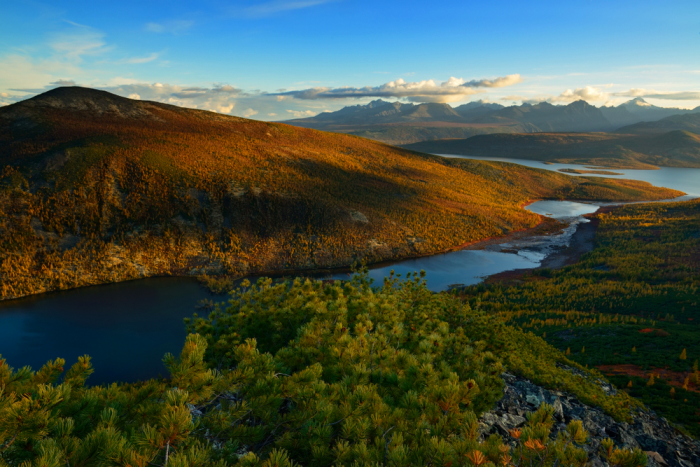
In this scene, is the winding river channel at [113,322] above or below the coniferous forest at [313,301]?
below

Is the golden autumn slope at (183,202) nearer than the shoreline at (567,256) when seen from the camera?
Yes

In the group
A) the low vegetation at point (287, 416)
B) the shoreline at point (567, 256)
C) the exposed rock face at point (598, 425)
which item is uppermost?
the low vegetation at point (287, 416)

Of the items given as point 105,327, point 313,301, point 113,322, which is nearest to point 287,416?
point 313,301

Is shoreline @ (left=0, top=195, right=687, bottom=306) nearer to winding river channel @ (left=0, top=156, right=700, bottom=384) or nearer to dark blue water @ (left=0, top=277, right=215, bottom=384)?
winding river channel @ (left=0, top=156, right=700, bottom=384)

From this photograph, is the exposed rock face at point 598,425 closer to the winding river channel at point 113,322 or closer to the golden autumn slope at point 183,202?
the winding river channel at point 113,322

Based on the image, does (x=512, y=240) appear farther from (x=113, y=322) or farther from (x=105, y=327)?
(x=105, y=327)

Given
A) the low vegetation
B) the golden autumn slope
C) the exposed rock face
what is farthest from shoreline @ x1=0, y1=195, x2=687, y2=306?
the low vegetation

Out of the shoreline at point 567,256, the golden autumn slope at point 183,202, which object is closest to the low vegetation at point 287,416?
the golden autumn slope at point 183,202

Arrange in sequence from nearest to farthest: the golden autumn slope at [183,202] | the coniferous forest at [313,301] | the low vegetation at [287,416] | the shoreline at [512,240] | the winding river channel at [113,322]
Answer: the low vegetation at [287,416] → the coniferous forest at [313,301] → the winding river channel at [113,322] → the golden autumn slope at [183,202] → the shoreline at [512,240]
